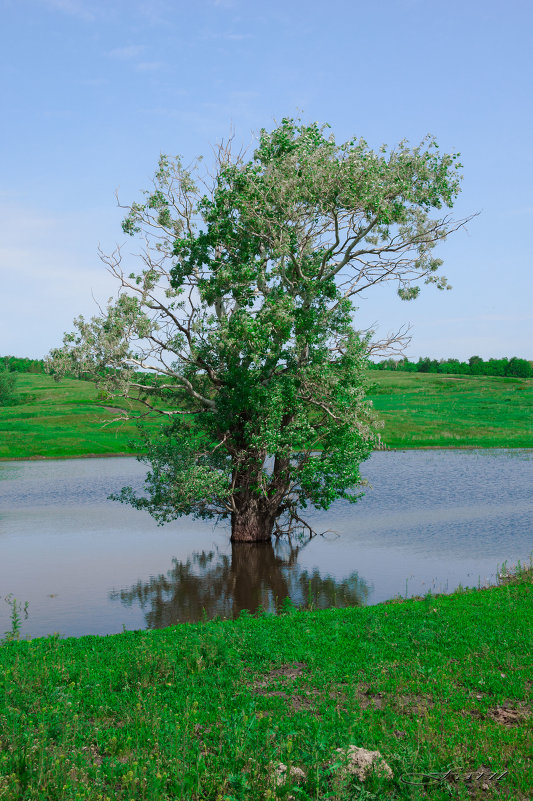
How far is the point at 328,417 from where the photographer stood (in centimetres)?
2819

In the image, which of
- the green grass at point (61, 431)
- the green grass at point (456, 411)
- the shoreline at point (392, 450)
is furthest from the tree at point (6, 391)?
the green grass at point (456, 411)

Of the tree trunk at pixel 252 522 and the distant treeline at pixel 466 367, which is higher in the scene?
the distant treeline at pixel 466 367

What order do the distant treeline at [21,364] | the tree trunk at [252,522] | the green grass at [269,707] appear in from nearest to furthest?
the green grass at [269,707]
the tree trunk at [252,522]
the distant treeline at [21,364]

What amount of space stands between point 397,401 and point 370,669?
336 feet

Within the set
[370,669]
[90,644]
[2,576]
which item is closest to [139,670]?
[90,644]

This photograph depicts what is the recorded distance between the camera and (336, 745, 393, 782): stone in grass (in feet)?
27.6

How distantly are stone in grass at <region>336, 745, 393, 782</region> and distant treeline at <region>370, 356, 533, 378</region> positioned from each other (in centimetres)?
13633

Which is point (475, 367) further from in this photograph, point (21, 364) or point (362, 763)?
point (362, 763)

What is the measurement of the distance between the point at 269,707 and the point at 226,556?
685 inches

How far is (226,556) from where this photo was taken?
2800cm

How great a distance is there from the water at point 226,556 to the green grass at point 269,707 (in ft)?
15.7

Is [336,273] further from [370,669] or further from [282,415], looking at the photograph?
[370,669]

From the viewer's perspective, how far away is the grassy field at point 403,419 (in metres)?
75.1

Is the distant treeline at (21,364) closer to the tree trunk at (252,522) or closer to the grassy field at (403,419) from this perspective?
the grassy field at (403,419)
